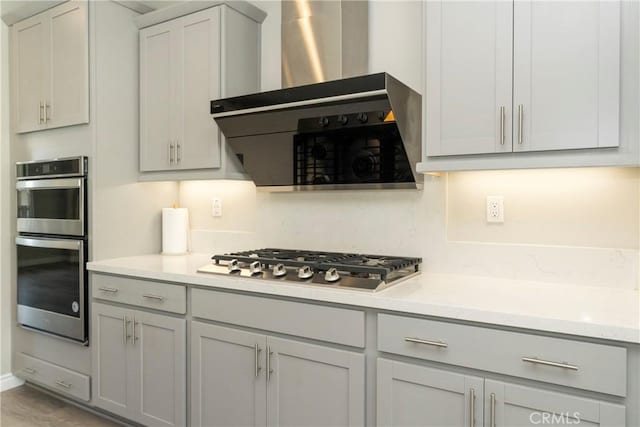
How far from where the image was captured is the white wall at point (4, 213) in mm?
2955

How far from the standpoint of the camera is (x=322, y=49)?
7.36 feet

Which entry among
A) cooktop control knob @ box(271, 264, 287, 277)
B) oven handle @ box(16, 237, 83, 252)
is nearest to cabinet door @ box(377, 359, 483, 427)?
cooktop control knob @ box(271, 264, 287, 277)

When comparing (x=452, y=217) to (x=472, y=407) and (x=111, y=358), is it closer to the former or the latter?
(x=472, y=407)

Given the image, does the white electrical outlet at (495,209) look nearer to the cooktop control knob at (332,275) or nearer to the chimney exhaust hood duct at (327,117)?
the chimney exhaust hood duct at (327,117)

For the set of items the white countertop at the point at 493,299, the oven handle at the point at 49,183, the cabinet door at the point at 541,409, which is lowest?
the cabinet door at the point at 541,409

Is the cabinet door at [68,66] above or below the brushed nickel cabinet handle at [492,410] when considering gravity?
above

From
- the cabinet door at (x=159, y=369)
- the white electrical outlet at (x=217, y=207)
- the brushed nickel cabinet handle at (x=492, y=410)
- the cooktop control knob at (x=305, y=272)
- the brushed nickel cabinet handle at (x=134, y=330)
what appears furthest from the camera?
the white electrical outlet at (x=217, y=207)

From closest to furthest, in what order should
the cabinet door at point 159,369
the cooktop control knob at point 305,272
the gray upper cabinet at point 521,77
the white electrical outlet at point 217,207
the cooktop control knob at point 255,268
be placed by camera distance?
the gray upper cabinet at point 521,77, the cooktop control knob at point 305,272, the cooktop control knob at point 255,268, the cabinet door at point 159,369, the white electrical outlet at point 217,207

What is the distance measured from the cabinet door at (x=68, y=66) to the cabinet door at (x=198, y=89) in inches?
21.4

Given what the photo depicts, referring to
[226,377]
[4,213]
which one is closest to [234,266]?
[226,377]

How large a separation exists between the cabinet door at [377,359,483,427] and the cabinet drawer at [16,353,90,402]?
187cm

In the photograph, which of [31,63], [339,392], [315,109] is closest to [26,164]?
[31,63]

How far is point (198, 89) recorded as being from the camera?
2.54 meters

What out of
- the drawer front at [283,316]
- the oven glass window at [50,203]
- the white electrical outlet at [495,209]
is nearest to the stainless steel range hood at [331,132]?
the white electrical outlet at [495,209]
